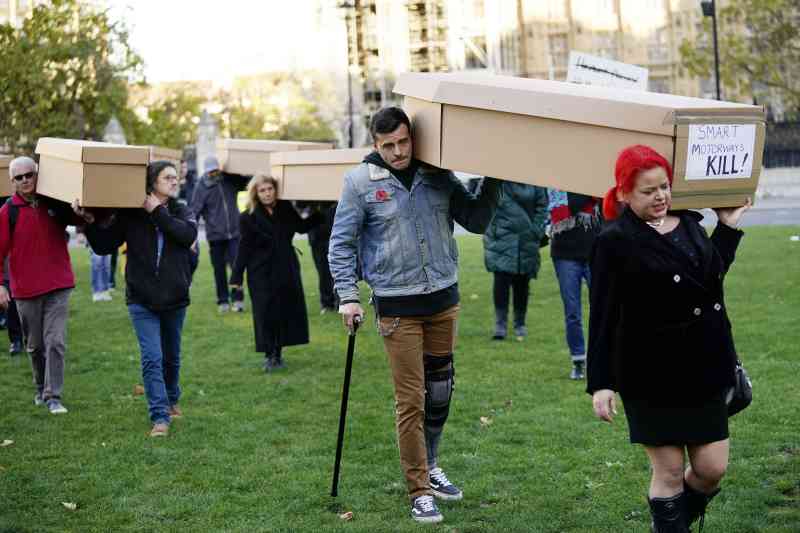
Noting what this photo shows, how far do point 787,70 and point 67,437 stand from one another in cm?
3067

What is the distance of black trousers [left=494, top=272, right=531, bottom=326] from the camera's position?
12844 mm

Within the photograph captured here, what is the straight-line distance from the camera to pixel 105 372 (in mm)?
12141

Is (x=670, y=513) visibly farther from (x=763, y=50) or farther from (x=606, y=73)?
(x=763, y=50)

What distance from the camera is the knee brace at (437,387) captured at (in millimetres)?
6676

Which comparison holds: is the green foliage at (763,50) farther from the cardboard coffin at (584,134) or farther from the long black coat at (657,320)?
the long black coat at (657,320)

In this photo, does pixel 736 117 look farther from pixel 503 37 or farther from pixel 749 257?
pixel 503 37

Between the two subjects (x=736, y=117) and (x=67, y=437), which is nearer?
(x=736, y=117)

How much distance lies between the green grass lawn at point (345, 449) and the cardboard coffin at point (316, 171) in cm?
174

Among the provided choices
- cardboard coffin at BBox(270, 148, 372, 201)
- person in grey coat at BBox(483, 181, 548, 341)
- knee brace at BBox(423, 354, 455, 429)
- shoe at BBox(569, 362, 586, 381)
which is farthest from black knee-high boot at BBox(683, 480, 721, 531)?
person in grey coat at BBox(483, 181, 548, 341)

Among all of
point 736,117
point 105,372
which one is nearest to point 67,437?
point 105,372

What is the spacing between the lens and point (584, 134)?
516cm

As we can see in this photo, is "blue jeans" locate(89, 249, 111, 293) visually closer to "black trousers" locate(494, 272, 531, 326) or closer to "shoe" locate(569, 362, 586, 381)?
"black trousers" locate(494, 272, 531, 326)

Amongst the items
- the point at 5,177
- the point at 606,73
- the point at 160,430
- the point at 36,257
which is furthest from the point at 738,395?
the point at 606,73

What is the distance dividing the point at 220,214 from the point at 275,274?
4837 millimetres
